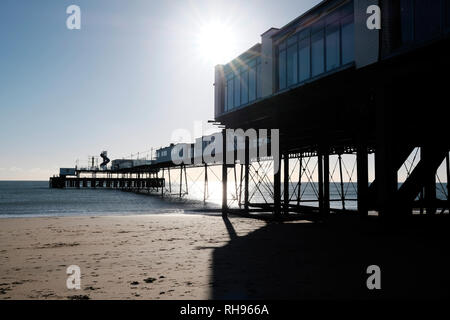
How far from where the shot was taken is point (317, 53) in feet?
56.1

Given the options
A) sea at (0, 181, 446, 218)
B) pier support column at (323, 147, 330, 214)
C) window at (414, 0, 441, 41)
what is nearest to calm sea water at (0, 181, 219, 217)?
sea at (0, 181, 446, 218)

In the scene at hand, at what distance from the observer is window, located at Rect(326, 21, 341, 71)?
1583 centimetres

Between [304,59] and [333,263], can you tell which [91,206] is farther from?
[333,263]

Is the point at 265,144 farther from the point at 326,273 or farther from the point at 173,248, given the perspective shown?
the point at 326,273

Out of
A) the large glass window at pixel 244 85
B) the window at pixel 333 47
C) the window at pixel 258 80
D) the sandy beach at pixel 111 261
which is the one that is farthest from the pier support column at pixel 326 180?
the large glass window at pixel 244 85

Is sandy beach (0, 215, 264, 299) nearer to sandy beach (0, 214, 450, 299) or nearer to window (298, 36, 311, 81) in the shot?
sandy beach (0, 214, 450, 299)

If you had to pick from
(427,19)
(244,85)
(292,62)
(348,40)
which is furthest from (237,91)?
(427,19)

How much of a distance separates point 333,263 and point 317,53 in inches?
408

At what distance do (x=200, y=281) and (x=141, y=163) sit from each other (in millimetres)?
69434

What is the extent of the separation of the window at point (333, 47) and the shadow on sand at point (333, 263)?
6749 millimetres

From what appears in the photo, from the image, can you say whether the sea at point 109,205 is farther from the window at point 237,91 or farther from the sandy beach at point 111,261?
the sandy beach at point 111,261

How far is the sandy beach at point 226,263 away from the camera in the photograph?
7.41 metres
